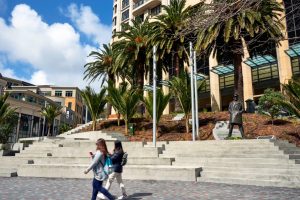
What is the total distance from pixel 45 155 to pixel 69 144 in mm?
2108

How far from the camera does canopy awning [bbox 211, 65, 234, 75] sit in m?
35.0

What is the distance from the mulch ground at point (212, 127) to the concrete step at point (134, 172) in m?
8.42

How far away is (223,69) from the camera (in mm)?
36188

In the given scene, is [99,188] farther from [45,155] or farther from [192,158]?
[45,155]

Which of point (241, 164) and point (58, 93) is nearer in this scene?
point (241, 164)

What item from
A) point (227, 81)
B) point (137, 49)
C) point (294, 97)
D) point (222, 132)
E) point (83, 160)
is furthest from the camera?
point (227, 81)

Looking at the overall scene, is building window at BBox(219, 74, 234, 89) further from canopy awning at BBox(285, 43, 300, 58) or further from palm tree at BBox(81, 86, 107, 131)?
palm tree at BBox(81, 86, 107, 131)

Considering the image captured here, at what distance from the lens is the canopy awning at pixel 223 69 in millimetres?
35031

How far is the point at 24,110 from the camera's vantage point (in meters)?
59.1

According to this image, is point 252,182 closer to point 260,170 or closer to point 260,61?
point 260,170

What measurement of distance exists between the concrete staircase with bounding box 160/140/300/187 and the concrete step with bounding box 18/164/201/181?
51 centimetres

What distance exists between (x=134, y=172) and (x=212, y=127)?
37.3ft

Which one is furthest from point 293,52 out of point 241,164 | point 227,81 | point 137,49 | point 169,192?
point 169,192

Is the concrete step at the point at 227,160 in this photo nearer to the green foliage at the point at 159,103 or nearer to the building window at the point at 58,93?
the green foliage at the point at 159,103
